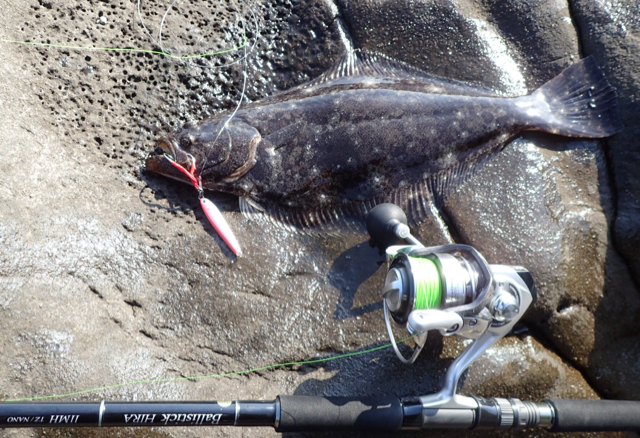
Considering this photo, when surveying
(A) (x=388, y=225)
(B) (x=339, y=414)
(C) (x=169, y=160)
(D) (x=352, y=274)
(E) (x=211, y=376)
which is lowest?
(E) (x=211, y=376)

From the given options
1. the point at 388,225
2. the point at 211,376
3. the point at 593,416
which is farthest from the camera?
the point at 388,225

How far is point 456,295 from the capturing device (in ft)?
9.18

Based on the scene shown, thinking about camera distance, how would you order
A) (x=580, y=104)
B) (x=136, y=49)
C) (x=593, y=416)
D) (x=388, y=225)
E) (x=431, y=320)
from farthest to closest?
(x=136, y=49), (x=580, y=104), (x=388, y=225), (x=593, y=416), (x=431, y=320)

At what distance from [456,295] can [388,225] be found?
679 millimetres

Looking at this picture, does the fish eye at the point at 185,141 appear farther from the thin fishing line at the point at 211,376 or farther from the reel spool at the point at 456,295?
the reel spool at the point at 456,295

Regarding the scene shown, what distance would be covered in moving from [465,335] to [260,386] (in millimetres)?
1239

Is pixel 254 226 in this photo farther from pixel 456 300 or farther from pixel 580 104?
pixel 580 104

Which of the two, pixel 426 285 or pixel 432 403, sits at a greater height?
pixel 426 285

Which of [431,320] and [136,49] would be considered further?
[136,49]

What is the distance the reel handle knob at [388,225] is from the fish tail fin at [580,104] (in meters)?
1.34

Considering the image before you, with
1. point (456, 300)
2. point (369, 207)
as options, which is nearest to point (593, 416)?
point (456, 300)

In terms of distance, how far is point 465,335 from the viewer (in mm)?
2871

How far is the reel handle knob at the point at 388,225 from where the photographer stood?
10.5 ft

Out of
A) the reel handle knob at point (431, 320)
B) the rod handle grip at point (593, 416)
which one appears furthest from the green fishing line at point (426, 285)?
the rod handle grip at point (593, 416)
